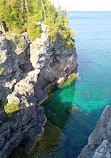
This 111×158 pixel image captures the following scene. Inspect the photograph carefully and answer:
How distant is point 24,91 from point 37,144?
11915mm

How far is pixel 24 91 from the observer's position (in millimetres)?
32188

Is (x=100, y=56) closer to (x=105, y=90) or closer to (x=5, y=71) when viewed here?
(x=105, y=90)

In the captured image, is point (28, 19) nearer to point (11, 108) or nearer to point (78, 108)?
point (11, 108)

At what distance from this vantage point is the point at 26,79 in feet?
121

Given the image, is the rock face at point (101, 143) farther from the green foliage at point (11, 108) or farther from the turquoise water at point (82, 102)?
the green foliage at point (11, 108)

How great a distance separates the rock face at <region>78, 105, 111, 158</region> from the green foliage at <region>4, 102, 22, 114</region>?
14.2 meters

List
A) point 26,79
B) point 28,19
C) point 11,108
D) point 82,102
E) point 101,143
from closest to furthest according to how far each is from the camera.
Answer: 1. point 101,143
2. point 11,108
3. point 26,79
4. point 28,19
5. point 82,102

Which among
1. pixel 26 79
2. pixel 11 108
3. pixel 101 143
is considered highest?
pixel 26 79

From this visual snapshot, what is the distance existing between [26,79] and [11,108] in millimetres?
11987

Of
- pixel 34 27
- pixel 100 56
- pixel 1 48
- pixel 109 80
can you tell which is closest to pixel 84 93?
pixel 109 80

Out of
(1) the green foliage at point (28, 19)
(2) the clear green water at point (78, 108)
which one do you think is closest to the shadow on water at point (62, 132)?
(2) the clear green water at point (78, 108)

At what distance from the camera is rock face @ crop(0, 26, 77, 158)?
26.3 m

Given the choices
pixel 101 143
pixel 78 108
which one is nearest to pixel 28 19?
pixel 78 108

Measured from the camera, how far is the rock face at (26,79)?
86.3ft
